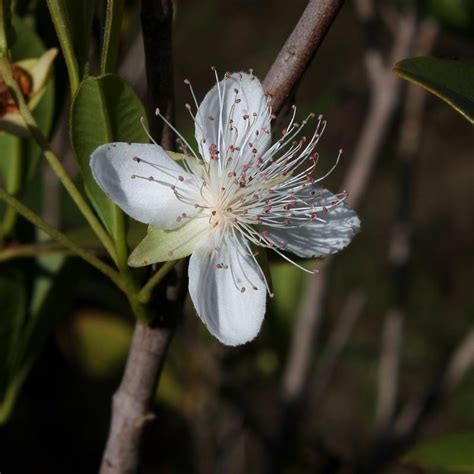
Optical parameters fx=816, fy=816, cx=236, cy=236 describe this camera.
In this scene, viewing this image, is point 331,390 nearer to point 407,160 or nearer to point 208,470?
point 208,470

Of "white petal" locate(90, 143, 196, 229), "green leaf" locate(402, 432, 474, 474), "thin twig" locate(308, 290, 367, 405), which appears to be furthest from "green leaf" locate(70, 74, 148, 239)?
"thin twig" locate(308, 290, 367, 405)

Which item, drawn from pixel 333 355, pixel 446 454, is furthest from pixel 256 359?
pixel 446 454

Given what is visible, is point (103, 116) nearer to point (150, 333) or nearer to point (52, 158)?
point (52, 158)

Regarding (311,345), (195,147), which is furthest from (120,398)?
(311,345)

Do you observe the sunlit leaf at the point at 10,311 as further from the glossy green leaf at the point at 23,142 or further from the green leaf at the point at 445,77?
the green leaf at the point at 445,77

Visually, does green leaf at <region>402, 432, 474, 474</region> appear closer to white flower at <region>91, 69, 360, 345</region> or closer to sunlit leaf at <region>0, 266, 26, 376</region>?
white flower at <region>91, 69, 360, 345</region>

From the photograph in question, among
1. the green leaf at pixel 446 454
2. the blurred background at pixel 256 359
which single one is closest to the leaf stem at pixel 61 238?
the blurred background at pixel 256 359
